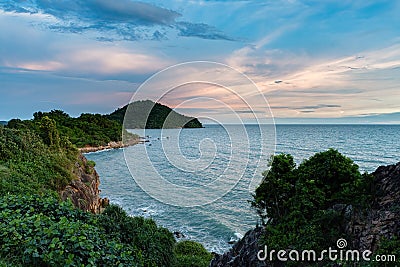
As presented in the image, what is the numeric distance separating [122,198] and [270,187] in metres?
28.2

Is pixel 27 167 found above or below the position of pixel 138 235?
above

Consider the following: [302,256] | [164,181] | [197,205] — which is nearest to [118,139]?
[164,181]

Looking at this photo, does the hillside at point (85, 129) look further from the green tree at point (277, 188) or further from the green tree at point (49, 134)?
the green tree at point (277, 188)

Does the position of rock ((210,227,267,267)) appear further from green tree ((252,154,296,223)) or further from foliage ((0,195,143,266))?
foliage ((0,195,143,266))

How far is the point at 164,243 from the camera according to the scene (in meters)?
14.6

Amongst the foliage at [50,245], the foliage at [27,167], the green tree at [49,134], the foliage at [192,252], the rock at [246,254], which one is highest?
the green tree at [49,134]

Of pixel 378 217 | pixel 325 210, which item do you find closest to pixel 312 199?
pixel 325 210

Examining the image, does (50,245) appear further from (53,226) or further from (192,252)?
(192,252)

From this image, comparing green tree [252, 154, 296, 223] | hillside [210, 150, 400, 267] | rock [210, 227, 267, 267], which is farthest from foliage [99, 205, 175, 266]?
green tree [252, 154, 296, 223]

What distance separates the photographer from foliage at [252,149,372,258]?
10086mm

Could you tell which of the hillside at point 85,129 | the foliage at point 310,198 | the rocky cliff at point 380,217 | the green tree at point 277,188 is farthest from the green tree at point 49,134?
the hillside at point 85,129

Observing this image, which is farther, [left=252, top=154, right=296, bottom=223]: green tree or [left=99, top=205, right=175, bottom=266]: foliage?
[left=252, top=154, right=296, bottom=223]: green tree

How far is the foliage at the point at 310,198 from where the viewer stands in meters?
10.1

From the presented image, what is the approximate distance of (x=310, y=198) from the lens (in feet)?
36.7
